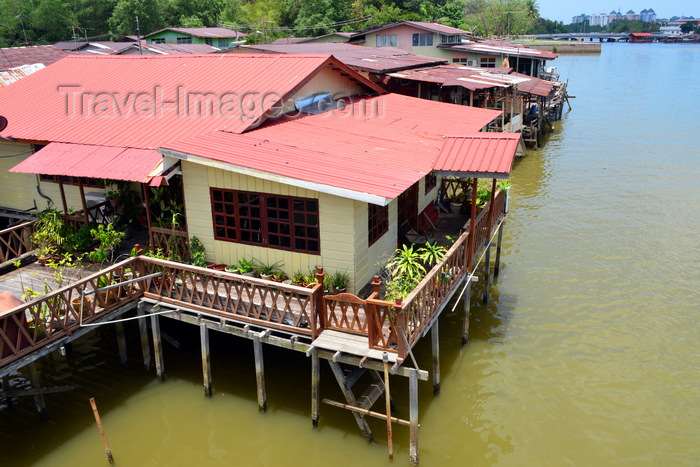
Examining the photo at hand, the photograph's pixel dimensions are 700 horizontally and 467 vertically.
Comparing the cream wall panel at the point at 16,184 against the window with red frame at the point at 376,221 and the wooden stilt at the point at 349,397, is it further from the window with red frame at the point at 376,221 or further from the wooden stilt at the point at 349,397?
the wooden stilt at the point at 349,397

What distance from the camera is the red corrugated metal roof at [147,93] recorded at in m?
17.0

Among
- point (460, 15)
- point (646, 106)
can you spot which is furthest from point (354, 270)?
point (460, 15)

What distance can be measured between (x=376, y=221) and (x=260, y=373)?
4.62m

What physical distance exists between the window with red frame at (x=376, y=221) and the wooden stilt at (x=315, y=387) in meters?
3.19

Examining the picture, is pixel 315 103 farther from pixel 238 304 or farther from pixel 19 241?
pixel 19 241

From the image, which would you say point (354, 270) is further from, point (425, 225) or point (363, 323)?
point (425, 225)

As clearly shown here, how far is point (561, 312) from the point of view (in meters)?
18.5

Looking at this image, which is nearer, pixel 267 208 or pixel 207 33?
pixel 267 208

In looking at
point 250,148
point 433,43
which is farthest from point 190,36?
point 250,148

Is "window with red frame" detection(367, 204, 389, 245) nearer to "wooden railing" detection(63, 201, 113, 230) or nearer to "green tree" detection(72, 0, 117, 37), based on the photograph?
"wooden railing" detection(63, 201, 113, 230)

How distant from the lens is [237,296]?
13.2 metres

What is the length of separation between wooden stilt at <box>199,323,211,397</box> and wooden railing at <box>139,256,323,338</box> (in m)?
0.48

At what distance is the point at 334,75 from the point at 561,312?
11355 millimetres

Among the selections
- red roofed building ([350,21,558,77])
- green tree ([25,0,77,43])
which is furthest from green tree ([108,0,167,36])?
red roofed building ([350,21,558,77])
